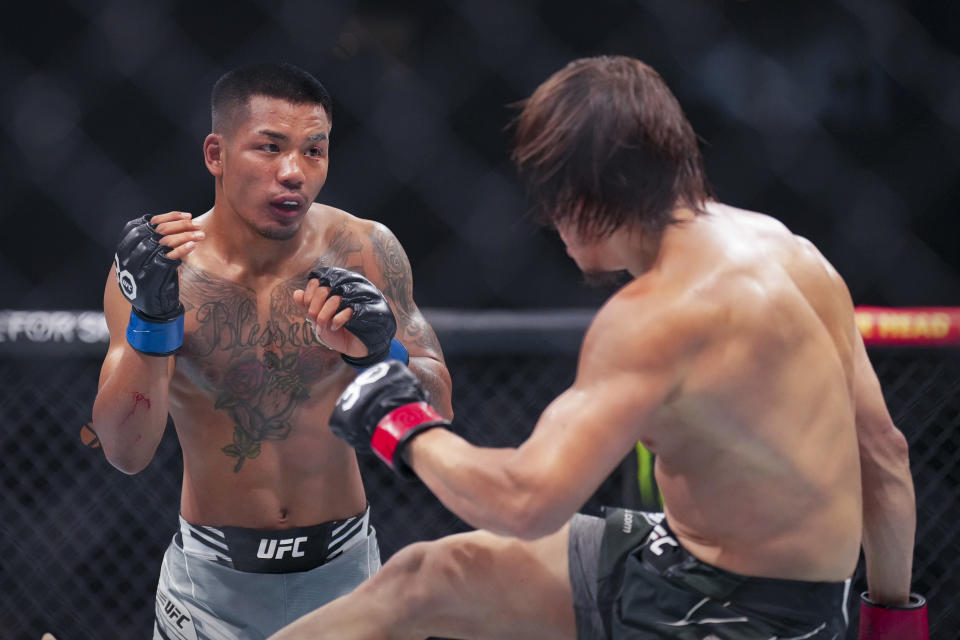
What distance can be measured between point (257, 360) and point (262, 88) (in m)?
0.45

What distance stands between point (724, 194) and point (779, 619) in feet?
6.63

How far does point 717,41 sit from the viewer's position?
3.20 m

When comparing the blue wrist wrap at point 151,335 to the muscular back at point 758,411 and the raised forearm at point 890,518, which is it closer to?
the muscular back at point 758,411

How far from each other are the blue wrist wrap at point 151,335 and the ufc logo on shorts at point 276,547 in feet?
1.21

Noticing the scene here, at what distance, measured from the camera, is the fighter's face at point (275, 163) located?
1747 mm

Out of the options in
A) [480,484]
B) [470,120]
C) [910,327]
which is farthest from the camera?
[470,120]

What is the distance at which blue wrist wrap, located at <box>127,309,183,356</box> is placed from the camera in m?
Result: 1.62

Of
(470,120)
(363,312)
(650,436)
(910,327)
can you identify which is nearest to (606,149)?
(650,436)

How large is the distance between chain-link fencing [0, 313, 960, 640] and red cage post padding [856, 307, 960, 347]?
0.16m

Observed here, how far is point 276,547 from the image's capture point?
5.82ft

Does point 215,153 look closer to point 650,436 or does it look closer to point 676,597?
point 650,436

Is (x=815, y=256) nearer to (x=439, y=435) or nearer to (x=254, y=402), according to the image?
(x=439, y=435)

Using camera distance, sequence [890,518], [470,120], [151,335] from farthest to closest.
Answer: [470,120]
[151,335]
[890,518]

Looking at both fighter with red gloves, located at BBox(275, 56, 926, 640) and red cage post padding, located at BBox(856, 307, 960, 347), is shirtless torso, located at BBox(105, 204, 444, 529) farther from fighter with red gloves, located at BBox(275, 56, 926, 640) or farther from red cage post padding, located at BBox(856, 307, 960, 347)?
red cage post padding, located at BBox(856, 307, 960, 347)
